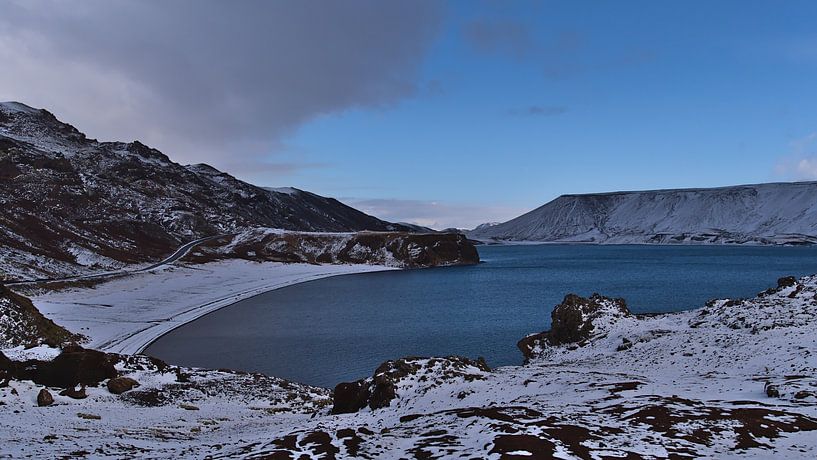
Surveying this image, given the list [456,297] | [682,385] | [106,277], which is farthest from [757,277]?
[106,277]

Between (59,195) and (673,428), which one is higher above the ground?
(59,195)

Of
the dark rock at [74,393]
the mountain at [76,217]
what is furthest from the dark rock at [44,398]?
the mountain at [76,217]

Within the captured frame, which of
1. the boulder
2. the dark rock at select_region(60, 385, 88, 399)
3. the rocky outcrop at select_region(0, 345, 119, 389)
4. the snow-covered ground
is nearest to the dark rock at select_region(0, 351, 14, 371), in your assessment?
the rocky outcrop at select_region(0, 345, 119, 389)

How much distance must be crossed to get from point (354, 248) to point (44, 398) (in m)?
140

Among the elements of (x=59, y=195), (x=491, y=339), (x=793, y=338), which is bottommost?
(x=491, y=339)

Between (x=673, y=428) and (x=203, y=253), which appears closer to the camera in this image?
(x=673, y=428)

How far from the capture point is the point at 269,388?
32562 mm

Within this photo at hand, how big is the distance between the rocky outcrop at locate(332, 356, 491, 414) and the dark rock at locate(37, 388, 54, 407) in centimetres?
1224

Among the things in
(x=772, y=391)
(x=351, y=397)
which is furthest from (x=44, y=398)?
(x=772, y=391)

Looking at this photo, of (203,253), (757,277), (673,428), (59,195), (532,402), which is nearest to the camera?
(673,428)

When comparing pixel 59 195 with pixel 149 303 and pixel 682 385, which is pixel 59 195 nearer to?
pixel 149 303

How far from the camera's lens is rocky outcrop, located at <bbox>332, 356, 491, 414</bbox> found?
2408 cm

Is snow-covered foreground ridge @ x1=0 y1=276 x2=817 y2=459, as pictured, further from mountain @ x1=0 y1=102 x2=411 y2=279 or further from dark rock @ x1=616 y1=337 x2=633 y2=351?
mountain @ x1=0 y1=102 x2=411 y2=279

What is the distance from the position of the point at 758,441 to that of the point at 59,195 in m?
182
